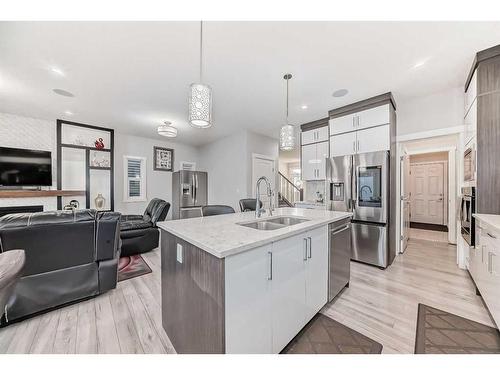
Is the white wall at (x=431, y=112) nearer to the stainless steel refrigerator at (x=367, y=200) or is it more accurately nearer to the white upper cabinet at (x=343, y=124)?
the white upper cabinet at (x=343, y=124)

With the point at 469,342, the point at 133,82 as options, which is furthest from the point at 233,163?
the point at 469,342

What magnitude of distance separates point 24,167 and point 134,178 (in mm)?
2084

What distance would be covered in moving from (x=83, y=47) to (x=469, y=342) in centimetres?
438

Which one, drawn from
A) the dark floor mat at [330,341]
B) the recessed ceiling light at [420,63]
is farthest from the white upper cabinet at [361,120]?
the dark floor mat at [330,341]

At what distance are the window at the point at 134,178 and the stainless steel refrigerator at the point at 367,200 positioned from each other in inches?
204

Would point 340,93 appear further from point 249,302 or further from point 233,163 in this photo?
point 249,302

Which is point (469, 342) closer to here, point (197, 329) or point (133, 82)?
point (197, 329)

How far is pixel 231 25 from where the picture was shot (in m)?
1.74

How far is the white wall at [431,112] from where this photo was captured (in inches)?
112

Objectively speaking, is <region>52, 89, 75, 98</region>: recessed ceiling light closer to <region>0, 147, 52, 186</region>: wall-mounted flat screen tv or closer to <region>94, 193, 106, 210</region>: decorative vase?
<region>0, 147, 52, 186</region>: wall-mounted flat screen tv

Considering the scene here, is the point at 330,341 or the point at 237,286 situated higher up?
the point at 237,286

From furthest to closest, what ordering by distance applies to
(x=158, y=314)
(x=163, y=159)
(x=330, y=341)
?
1. (x=163, y=159)
2. (x=158, y=314)
3. (x=330, y=341)

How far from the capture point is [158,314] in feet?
6.18

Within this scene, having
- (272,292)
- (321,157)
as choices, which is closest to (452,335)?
(272,292)
